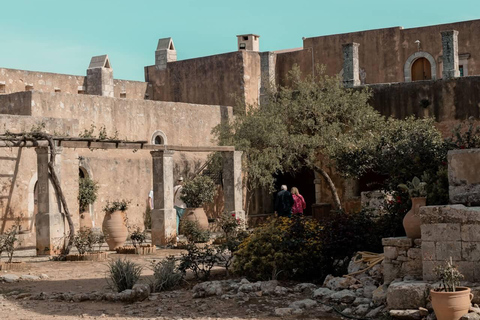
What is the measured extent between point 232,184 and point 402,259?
10.6 m

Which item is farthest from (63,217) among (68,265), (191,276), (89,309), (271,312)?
(271,312)

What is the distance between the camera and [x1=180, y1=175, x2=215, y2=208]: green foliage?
20.7 metres

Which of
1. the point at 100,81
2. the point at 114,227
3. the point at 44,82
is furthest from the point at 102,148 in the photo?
the point at 100,81

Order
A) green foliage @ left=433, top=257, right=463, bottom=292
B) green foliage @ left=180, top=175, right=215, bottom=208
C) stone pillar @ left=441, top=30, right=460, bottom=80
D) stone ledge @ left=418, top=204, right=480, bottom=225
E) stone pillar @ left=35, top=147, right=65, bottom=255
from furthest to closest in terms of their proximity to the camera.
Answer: stone pillar @ left=441, top=30, right=460, bottom=80, green foliage @ left=180, top=175, right=215, bottom=208, stone pillar @ left=35, top=147, right=65, bottom=255, stone ledge @ left=418, top=204, right=480, bottom=225, green foliage @ left=433, top=257, right=463, bottom=292

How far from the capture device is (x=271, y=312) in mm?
9312

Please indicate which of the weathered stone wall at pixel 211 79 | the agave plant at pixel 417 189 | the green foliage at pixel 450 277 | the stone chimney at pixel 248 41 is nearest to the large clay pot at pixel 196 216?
the weathered stone wall at pixel 211 79

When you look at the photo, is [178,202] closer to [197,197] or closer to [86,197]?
[197,197]

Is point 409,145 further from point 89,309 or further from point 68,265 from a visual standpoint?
point 68,265

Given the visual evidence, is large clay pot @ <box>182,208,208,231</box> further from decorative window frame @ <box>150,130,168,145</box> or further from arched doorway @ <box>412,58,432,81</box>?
arched doorway @ <box>412,58,432,81</box>

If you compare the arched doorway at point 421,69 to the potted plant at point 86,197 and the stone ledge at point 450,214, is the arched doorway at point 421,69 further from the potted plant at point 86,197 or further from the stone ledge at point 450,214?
the stone ledge at point 450,214

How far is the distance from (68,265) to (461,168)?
25.6ft

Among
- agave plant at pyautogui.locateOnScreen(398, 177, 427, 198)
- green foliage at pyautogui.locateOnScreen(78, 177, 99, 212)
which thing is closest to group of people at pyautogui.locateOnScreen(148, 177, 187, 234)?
green foliage at pyautogui.locateOnScreen(78, 177, 99, 212)

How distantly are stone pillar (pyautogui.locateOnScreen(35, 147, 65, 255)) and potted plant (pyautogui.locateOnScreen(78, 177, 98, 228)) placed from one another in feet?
16.0

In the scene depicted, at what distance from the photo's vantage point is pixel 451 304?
806 cm
